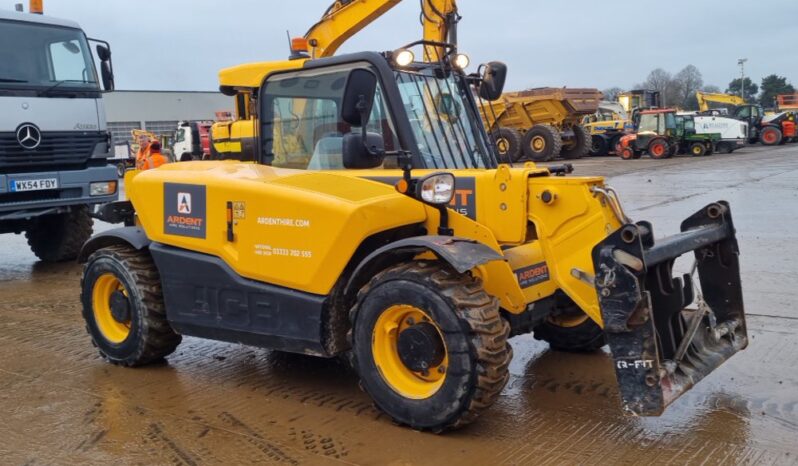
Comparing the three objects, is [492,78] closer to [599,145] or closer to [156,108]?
[599,145]

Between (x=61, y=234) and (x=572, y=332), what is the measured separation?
24.2ft

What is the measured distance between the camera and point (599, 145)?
1314 inches

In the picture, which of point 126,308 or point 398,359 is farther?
point 126,308

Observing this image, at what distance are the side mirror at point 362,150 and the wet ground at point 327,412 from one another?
142 centimetres

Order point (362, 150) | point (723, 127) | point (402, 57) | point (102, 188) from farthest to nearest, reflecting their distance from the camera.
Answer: point (723, 127), point (102, 188), point (402, 57), point (362, 150)

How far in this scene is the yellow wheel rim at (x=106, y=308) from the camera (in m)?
5.44

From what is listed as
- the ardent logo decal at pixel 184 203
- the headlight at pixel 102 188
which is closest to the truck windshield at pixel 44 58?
the headlight at pixel 102 188

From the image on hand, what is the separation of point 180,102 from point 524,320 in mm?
56421

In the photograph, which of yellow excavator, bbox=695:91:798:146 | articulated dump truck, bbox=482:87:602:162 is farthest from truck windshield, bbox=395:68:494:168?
yellow excavator, bbox=695:91:798:146

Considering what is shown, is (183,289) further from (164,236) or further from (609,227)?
(609,227)

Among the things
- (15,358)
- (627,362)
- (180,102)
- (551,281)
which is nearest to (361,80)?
(551,281)

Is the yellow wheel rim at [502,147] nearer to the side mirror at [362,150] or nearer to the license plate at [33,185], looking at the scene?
the side mirror at [362,150]

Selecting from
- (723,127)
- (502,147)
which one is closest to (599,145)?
(723,127)

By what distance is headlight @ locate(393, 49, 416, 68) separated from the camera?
15.0 feet
